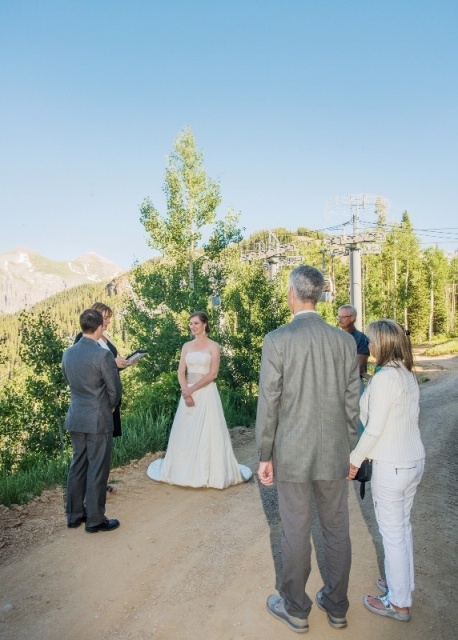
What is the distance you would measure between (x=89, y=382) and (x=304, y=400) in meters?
2.56

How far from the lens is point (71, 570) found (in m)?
4.06

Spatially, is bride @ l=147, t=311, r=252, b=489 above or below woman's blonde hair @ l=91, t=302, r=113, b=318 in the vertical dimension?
below

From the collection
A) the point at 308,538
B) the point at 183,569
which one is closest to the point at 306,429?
the point at 308,538

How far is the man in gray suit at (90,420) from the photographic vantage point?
15.5ft

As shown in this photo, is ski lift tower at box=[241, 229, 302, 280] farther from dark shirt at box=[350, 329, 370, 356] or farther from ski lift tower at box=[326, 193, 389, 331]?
dark shirt at box=[350, 329, 370, 356]

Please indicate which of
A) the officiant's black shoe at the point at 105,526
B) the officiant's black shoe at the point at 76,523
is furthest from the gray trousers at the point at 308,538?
the officiant's black shoe at the point at 76,523

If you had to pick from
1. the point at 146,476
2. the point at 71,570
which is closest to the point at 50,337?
the point at 146,476

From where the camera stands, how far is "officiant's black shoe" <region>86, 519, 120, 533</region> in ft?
15.6

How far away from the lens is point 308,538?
10.2 ft

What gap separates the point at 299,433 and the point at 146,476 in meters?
4.13

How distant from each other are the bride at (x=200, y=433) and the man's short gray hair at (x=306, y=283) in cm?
302

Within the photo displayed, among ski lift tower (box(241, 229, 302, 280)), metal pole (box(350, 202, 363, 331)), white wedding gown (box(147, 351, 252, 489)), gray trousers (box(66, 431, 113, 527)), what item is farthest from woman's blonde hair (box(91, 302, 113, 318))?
ski lift tower (box(241, 229, 302, 280))

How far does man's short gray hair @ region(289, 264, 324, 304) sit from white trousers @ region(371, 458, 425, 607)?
4.05 feet

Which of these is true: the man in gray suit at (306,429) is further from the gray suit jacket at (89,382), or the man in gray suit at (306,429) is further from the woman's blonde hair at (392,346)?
the gray suit jacket at (89,382)
